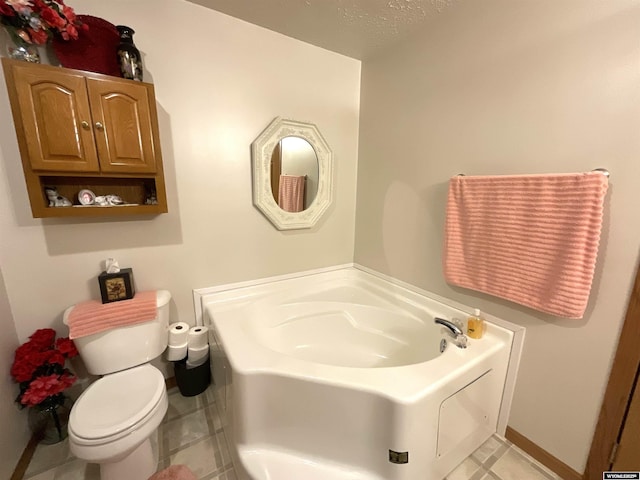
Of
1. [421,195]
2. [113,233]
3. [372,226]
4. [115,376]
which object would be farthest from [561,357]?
[113,233]

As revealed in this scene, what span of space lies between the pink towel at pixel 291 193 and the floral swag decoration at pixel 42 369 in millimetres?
1456

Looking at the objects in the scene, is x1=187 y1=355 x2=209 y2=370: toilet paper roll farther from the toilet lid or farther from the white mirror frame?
the white mirror frame

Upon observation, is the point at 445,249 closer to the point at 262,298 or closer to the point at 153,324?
the point at 262,298

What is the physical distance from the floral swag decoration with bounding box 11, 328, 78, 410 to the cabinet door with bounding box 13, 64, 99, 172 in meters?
0.87

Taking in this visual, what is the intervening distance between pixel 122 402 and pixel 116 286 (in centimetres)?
57

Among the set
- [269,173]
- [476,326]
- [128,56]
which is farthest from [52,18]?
[476,326]

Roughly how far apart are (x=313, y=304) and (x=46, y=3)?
1.97 metres

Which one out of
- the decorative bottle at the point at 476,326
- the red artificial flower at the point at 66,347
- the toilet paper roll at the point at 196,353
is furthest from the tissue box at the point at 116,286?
the decorative bottle at the point at 476,326

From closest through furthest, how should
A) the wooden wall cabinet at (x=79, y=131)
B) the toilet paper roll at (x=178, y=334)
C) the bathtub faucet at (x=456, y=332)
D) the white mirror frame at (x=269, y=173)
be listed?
the wooden wall cabinet at (x=79, y=131) → the bathtub faucet at (x=456, y=332) → the toilet paper roll at (x=178, y=334) → the white mirror frame at (x=269, y=173)

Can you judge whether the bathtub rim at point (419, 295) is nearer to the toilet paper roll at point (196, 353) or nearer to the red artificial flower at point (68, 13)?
the toilet paper roll at point (196, 353)

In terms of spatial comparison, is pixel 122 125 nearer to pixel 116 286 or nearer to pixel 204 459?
pixel 116 286

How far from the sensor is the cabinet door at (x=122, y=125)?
1.25m

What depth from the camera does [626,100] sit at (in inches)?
40.0

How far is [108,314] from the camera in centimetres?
139
